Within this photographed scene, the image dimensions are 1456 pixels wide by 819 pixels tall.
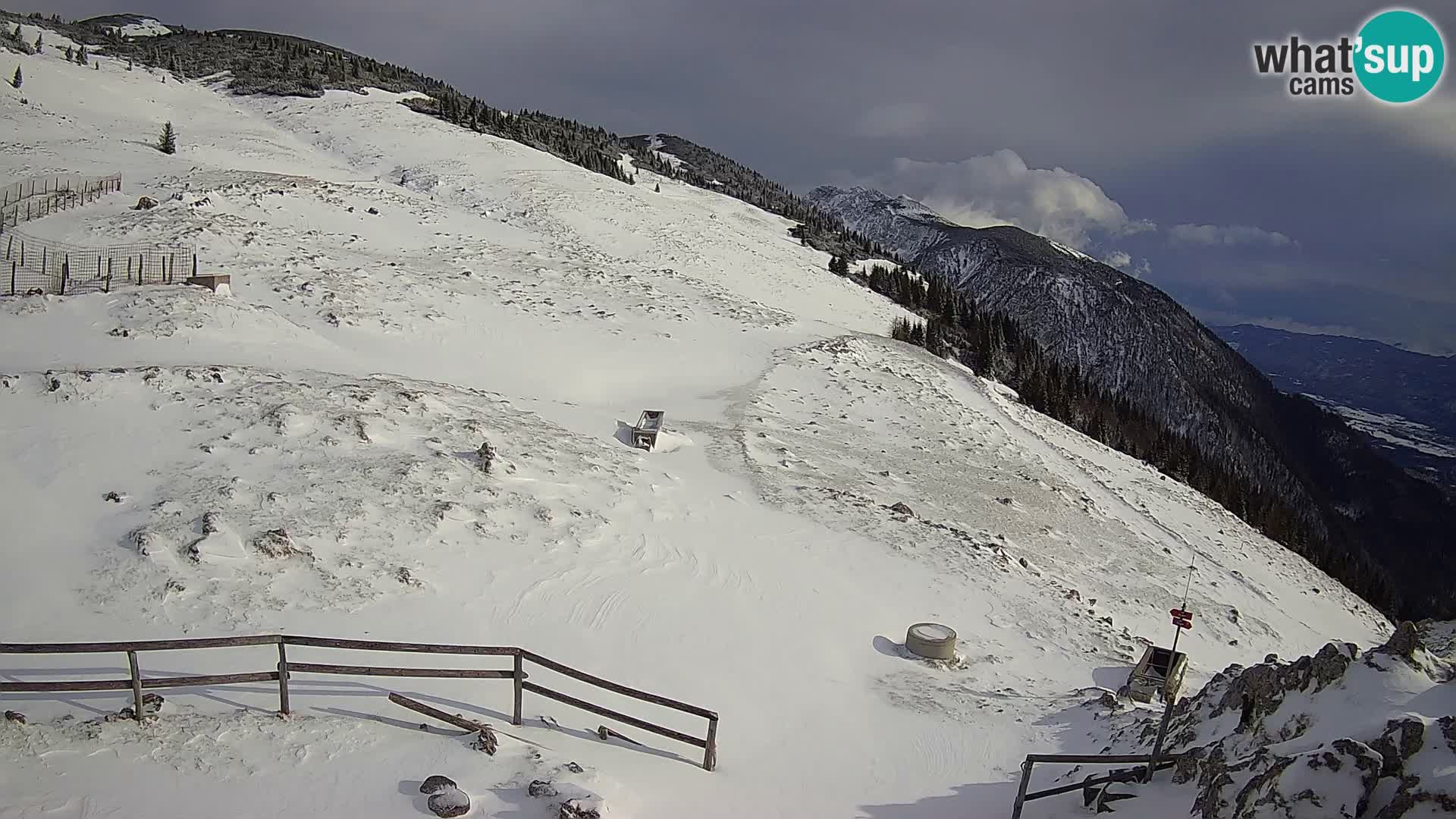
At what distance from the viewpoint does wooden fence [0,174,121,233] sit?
26.9 meters

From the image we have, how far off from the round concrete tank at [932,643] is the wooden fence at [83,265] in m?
22.0

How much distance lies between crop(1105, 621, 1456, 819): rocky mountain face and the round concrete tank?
13.4 ft

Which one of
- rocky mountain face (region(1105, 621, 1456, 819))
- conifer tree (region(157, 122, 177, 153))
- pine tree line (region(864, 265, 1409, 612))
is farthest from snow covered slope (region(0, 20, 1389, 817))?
pine tree line (region(864, 265, 1409, 612))

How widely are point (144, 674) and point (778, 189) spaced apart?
139 m

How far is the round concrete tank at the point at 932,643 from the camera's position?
13.5 meters

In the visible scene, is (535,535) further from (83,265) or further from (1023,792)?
(83,265)

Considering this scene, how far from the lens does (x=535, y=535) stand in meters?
14.6

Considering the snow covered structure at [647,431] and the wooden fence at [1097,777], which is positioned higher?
the snow covered structure at [647,431]

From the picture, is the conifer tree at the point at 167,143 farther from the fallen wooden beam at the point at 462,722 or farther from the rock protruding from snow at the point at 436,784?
the rock protruding from snow at the point at 436,784

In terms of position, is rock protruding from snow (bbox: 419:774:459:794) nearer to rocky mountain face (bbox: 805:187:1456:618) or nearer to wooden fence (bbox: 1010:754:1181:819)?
wooden fence (bbox: 1010:754:1181:819)

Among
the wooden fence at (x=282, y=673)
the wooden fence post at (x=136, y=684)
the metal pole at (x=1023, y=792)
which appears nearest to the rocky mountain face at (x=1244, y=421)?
the metal pole at (x=1023, y=792)

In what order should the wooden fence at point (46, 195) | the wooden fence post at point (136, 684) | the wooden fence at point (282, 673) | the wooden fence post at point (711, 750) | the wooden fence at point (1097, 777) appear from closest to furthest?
the wooden fence at point (282, 673) → the wooden fence post at point (136, 684) → the wooden fence at point (1097, 777) → the wooden fence post at point (711, 750) → the wooden fence at point (46, 195)

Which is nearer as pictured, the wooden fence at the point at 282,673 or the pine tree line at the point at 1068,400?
the wooden fence at the point at 282,673

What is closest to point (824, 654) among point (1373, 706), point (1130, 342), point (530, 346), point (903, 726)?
point (903, 726)
